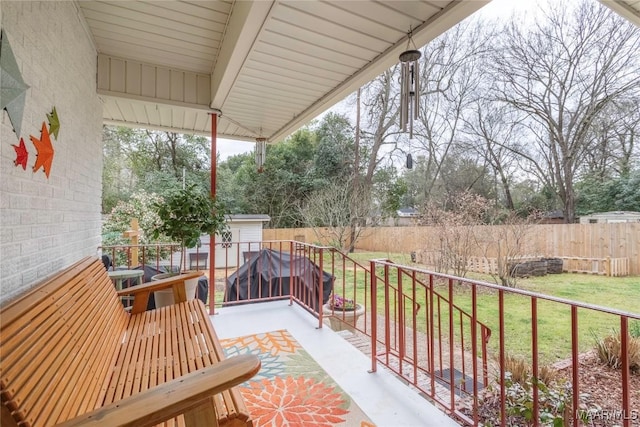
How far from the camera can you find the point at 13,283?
1.28 meters

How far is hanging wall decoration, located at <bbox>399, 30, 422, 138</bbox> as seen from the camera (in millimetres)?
1995

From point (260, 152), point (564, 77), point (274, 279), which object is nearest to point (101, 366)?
point (274, 279)

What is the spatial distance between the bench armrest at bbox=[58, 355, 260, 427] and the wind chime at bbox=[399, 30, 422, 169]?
1.71 m

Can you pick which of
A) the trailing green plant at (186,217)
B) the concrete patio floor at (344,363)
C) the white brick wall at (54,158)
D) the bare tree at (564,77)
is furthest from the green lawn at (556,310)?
the bare tree at (564,77)

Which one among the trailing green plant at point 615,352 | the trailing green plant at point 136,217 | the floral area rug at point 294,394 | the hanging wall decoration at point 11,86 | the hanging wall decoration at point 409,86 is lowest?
the trailing green plant at point 615,352

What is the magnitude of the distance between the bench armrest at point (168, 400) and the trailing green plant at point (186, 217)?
2.38m

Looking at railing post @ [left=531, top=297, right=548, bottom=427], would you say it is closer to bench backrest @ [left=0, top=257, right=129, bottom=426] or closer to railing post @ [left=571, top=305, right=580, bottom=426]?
railing post @ [left=571, top=305, right=580, bottom=426]

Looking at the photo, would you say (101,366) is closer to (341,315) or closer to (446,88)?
(341,315)

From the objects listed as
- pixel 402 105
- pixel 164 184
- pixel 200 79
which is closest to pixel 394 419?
pixel 402 105

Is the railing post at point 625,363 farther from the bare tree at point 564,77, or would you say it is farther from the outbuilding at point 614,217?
the bare tree at point 564,77

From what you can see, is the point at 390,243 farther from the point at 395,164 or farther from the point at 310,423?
the point at 310,423

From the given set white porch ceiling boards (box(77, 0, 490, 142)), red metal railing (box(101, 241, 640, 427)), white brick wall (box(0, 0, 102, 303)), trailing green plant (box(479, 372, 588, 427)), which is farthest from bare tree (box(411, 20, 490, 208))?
white brick wall (box(0, 0, 102, 303))

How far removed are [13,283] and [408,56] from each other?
7.58 feet

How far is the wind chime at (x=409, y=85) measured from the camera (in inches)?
78.5
